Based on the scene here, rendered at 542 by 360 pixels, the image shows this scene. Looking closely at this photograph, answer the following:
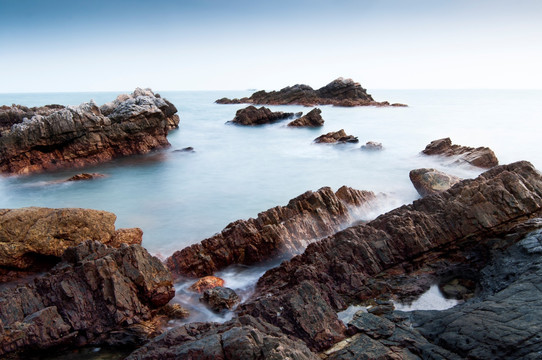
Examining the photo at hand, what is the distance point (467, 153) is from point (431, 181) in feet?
22.4

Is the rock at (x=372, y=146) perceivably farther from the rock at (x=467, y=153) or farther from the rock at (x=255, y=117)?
the rock at (x=255, y=117)

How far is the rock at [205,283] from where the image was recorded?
8.38 metres

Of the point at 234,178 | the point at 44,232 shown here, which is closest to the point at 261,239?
the point at 44,232

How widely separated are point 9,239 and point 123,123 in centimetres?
1463

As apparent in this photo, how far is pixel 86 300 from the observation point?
271 inches

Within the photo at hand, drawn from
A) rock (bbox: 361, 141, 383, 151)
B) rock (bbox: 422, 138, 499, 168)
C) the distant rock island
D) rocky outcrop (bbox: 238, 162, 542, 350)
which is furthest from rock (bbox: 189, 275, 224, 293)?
the distant rock island

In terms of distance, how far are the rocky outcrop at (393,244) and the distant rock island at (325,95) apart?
165 ft

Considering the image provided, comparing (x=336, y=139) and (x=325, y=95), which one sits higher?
(x=325, y=95)

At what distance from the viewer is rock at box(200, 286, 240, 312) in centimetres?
767

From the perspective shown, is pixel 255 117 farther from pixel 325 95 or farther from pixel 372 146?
pixel 325 95

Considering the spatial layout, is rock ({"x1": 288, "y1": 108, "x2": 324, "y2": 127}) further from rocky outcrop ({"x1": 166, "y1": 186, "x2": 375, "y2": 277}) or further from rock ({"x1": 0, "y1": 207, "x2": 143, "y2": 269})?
rock ({"x1": 0, "y1": 207, "x2": 143, "y2": 269})

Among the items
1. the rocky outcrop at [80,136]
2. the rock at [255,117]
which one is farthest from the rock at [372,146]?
the rock at [255,117]

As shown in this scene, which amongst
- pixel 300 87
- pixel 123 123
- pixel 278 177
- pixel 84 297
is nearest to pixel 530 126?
pixel 278 177

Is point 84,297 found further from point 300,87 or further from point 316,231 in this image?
point 300,87
